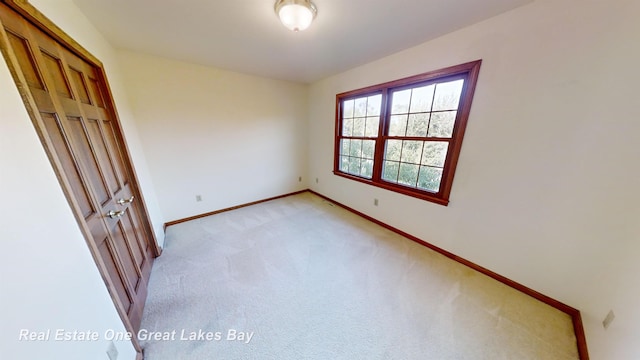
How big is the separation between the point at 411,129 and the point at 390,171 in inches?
24.2

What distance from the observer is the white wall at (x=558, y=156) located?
3.80 feet

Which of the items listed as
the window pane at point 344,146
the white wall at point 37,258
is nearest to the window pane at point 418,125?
the window pane at point 344,146

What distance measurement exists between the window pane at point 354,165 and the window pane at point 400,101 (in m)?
0.94

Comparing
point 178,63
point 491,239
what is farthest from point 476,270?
point 178,63

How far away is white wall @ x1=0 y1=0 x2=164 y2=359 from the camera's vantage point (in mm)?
565

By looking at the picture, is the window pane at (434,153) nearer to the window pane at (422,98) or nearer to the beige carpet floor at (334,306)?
the window pane at (422,98)

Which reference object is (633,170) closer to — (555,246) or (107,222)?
(555,246)

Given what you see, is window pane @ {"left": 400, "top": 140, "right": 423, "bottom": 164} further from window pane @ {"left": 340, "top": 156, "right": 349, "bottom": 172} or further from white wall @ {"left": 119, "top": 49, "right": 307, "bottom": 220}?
white wall @ {"left": 119, "top": 49, "right": 307, "bottom": 220}

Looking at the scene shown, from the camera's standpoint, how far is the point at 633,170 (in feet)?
3.87

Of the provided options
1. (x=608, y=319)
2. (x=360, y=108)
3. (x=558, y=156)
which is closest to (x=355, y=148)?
(x=360, y=108)

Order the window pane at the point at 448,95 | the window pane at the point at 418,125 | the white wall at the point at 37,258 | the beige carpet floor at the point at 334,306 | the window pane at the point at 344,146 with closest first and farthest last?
1. the white wall at the point at 37,258
2. the beige carpet floor at the point at 334,306
3. the window pane at the point at 448,95
4. the window pane at the point at 418,125
5. the window pane at the point at 344,146

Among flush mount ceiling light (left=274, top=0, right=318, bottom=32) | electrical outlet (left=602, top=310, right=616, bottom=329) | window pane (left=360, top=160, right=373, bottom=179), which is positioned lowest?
electrical outlet (left=602, top=310, right=616, bottom=329)

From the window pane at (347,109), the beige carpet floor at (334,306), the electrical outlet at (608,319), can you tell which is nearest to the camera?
the electrical outlet at (608,319)

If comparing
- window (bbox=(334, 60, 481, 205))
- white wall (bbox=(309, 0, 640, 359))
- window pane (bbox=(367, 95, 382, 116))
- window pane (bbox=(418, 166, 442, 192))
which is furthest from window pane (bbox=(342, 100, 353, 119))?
window pane (bbox=(418, 166, 442, 192))
